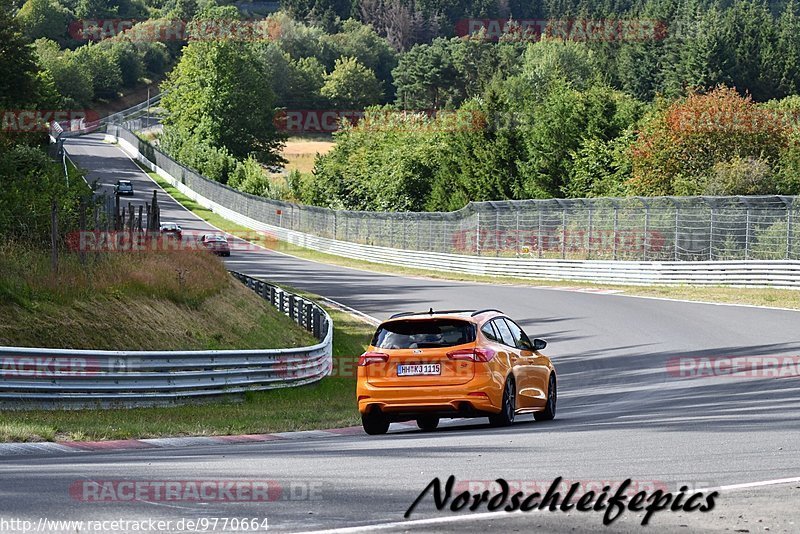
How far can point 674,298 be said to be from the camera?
122ft

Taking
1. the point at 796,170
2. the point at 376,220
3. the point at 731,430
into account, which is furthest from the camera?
the point at 376,220

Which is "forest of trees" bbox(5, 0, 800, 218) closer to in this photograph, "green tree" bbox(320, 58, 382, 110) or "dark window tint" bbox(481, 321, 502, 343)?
"green tree" bbox(320, 58, 382, 110)

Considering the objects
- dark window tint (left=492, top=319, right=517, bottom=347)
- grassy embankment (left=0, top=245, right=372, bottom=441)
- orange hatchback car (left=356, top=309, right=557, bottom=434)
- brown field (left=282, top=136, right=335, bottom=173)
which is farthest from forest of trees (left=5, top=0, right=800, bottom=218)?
orange hatchback car (left=356, top=309, right=557, bottom=434)

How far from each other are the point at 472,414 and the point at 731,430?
2.98m

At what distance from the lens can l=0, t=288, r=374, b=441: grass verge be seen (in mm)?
14648

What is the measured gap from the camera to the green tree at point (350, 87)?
182m

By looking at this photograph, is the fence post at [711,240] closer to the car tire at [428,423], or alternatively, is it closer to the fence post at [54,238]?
the fence post at [54,238]

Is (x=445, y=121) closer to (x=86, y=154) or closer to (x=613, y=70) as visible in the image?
(x=86, y=154)

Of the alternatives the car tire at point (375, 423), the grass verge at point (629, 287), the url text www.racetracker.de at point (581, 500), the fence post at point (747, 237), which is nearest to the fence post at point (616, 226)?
the grass verge at point (629, 287)

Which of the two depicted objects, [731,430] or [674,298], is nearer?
[731,430]

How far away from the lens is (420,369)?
1436 cm

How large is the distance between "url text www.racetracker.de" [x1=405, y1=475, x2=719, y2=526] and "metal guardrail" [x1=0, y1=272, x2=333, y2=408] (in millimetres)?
9459

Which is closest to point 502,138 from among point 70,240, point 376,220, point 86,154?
point 376,220

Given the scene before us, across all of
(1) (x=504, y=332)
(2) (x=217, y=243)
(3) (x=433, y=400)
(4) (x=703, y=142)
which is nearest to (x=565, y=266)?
(2) (x=217, y=243)
